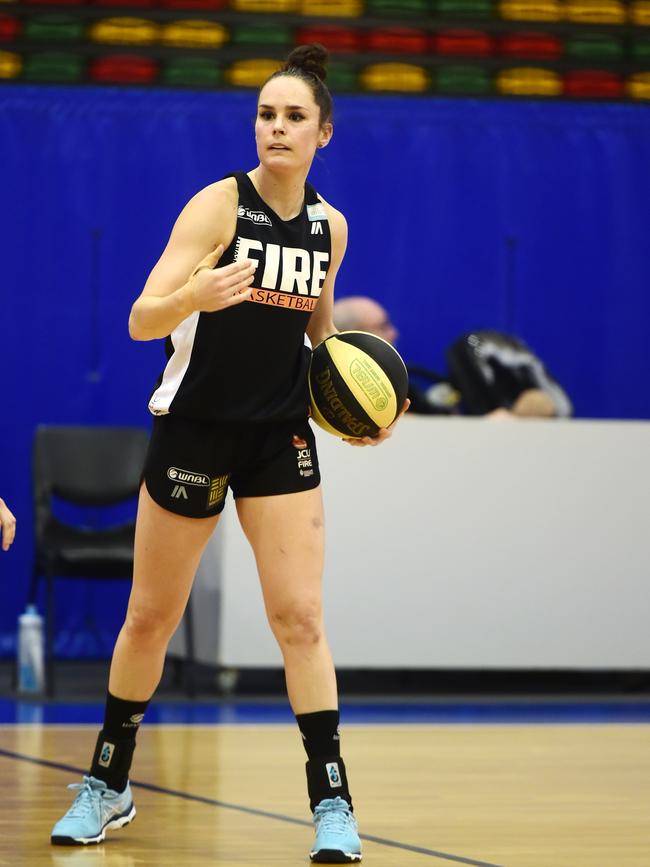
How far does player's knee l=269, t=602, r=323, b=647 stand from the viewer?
3.80 metres

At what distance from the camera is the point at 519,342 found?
28.1 ft

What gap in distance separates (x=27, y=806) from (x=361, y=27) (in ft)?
19.5

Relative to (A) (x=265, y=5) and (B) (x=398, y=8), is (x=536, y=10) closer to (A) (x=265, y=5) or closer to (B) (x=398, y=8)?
(B) (x=398, y=8)

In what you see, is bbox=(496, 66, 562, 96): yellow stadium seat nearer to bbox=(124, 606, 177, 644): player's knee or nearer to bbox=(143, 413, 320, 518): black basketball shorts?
bbox=(143, 413, 320, 518): black basketball shorts

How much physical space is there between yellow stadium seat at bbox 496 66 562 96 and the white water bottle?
4.03 meters

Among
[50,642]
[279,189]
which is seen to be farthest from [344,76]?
[279,189]

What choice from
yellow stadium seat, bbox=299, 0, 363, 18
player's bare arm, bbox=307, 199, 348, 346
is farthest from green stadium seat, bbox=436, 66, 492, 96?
player's bare arm, bbox=307, 199, 348, 346

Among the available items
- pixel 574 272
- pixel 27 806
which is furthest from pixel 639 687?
pixel 27 806

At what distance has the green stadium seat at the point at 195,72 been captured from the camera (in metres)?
9.23

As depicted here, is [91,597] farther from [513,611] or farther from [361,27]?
[361,27]

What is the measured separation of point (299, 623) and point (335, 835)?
47 cm

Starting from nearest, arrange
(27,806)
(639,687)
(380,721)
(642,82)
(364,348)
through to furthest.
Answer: (364,348)
(27,806)
(380,721)
(639,687)
(642,82)

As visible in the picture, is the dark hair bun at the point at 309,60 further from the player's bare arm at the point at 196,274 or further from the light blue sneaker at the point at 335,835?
the light blue sneaker at the point at 335,835

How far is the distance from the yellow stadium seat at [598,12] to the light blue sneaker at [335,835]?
6.68m
